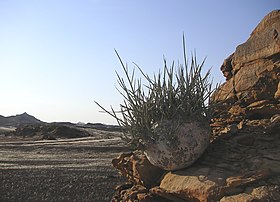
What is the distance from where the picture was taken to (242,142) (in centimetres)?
552

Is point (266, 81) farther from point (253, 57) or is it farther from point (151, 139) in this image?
point (151, 139)

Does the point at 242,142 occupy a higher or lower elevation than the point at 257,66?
lower

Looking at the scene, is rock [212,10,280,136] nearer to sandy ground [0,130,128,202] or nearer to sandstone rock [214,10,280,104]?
sandstone rock [214,10,280,104]

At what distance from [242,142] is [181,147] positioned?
0.98m

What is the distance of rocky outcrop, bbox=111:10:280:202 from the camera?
14.8 ft

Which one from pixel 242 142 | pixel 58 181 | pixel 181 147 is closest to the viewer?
pixel 181 147

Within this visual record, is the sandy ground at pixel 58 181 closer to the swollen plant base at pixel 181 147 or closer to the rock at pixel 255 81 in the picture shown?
the swollen plant base at pixel 181 147

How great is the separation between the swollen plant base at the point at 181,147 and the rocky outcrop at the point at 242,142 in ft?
0.51

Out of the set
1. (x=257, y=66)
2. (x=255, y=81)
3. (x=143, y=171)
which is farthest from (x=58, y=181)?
(x=257, y=66)

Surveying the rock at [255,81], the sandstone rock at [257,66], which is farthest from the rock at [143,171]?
the sandstone rock at [257,66]

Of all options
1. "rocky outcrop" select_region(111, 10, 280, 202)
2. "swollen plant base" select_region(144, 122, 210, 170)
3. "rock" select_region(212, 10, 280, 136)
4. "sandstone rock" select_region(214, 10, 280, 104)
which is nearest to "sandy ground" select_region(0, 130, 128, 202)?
"swollen plant base" select_region(144, 122, 210, 170)

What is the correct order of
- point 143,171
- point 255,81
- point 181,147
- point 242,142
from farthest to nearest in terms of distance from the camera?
1. point 255,81
2. point 143,171
3. point 242,142
4. point 181,147

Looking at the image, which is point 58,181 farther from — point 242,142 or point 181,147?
point 242,142

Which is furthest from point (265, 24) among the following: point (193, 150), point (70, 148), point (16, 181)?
point (70, 148)
